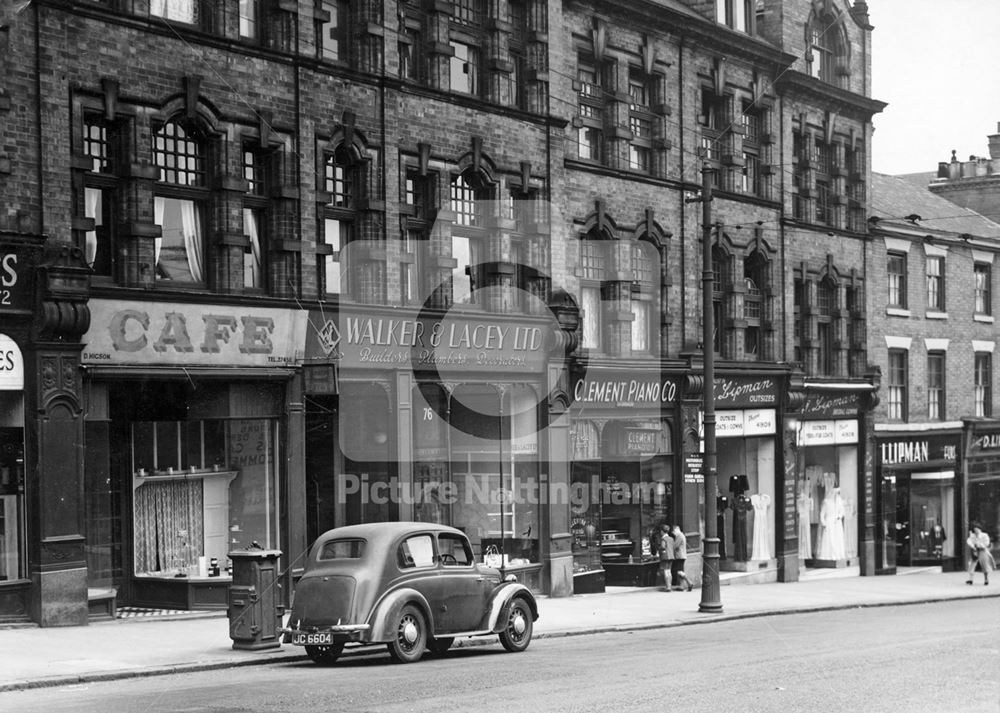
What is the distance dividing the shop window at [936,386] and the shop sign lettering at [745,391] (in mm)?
9061

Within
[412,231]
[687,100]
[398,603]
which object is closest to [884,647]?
[398,603]

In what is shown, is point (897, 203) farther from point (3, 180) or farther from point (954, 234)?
point (3, 180)

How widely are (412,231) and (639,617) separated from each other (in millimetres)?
8501

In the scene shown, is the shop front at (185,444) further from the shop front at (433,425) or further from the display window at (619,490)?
the display window at (619,490)

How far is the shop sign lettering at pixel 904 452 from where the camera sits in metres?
41.8

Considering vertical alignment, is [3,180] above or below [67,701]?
above

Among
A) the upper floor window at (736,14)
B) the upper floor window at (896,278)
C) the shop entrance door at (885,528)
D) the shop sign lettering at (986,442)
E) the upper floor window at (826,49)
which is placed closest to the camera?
the upper floor window at (736,14)

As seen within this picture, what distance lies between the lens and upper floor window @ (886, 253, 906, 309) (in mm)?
42469

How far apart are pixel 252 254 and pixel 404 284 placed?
3359 millimetres

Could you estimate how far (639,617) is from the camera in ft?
82.8

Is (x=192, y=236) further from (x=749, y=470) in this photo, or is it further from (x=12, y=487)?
(x=749, y=470)

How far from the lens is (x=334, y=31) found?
2566cm

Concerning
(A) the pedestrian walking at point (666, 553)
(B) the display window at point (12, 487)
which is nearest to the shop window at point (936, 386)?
(A) the pedestrian walking at point (666, 553)

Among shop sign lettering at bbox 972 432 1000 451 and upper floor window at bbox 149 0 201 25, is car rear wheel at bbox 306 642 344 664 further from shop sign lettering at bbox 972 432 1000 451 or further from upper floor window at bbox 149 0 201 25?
shop sign lettering at bbox 972 432 1000 451
